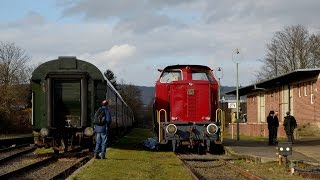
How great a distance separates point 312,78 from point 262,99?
1603 centimetres

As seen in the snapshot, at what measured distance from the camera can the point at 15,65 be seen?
68.0m

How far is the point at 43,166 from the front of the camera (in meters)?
14.9

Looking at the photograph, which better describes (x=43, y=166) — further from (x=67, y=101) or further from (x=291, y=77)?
(x=291, y=77)

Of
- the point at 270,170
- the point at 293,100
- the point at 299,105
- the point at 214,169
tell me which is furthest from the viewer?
the point at 293,100

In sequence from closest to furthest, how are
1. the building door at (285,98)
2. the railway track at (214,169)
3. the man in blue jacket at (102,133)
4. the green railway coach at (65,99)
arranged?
the railway track at (214,169) < the man in blue jacket at (102,133) < the green railway coach at (65,99) < the building door at (285,98)

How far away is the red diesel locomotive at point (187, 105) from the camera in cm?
1866

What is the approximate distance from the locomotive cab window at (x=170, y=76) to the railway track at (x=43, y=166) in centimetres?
405

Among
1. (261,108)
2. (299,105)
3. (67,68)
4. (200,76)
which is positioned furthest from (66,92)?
(261,108)

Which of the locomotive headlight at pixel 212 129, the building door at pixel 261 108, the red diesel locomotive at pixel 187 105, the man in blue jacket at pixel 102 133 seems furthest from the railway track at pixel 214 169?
the building door at pixel 261 108

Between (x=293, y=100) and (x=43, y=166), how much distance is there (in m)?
29.2

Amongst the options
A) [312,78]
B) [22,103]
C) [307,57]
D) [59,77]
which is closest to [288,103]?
[312,78]

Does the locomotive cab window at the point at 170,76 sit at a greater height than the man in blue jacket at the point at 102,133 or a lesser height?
greater

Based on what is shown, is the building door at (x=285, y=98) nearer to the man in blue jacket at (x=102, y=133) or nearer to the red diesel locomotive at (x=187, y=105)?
the red diesel locomotive at (x=187, y=105)

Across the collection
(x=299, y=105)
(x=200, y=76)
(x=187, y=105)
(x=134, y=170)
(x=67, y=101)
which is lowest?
(x=134, y=170)
